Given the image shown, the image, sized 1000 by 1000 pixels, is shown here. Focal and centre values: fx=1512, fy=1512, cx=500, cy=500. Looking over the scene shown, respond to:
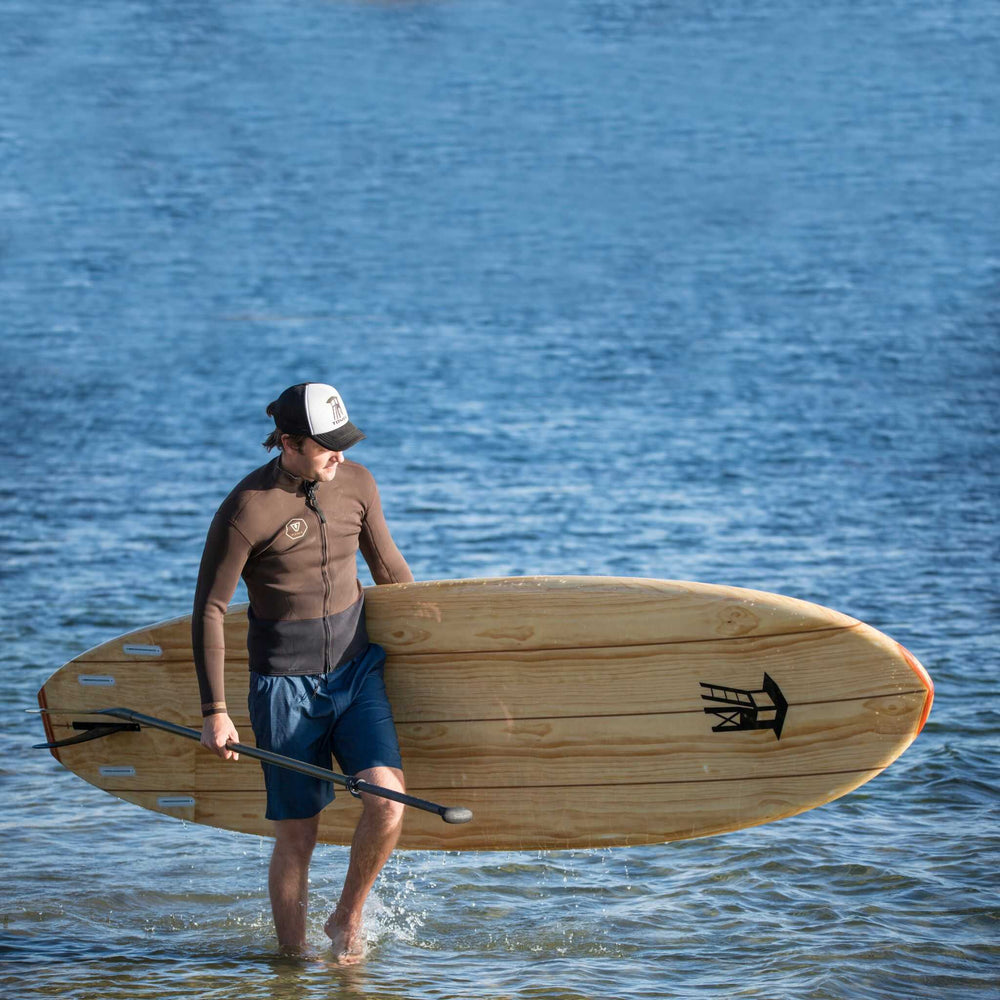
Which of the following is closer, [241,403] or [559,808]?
[559,808]

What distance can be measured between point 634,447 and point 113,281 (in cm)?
1199

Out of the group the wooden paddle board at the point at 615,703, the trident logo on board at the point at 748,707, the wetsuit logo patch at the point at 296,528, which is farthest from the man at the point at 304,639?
the trident logo on board at the point at 748,707

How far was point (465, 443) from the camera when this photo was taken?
586 inches

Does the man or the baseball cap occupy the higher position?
the baseball cap

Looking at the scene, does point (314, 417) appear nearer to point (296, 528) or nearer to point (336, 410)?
point (336, 410)

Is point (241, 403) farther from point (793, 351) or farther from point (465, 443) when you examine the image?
point (793, 351)

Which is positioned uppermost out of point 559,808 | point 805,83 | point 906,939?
point 805,83

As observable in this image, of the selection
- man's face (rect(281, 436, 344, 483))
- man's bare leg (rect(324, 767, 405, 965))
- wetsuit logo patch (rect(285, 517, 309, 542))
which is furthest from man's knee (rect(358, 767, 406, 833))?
man's face (rect(281, 436, 344, 483))

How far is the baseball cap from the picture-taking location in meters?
4.41

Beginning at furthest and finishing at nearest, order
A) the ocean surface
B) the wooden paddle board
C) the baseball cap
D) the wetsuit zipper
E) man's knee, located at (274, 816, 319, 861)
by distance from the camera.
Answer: the ocean surface → the wooden paddle board → man's knee, located at (274, 816, 319, 861) → the wetsuit zipper → the baseball cap

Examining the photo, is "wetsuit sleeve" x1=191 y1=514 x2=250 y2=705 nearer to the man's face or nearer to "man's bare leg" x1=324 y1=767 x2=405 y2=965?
the man's face

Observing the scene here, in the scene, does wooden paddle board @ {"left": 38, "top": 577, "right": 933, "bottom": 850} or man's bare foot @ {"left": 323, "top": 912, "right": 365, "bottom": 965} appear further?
wooden paddle board @ {"left": 38, "top": 577, "right": 933, "bottom": 850}

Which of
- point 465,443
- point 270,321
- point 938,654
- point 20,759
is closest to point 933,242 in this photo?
point 270,321

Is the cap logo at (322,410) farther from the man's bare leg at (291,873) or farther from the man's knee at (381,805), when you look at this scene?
the man's bare leg at (291,873)
